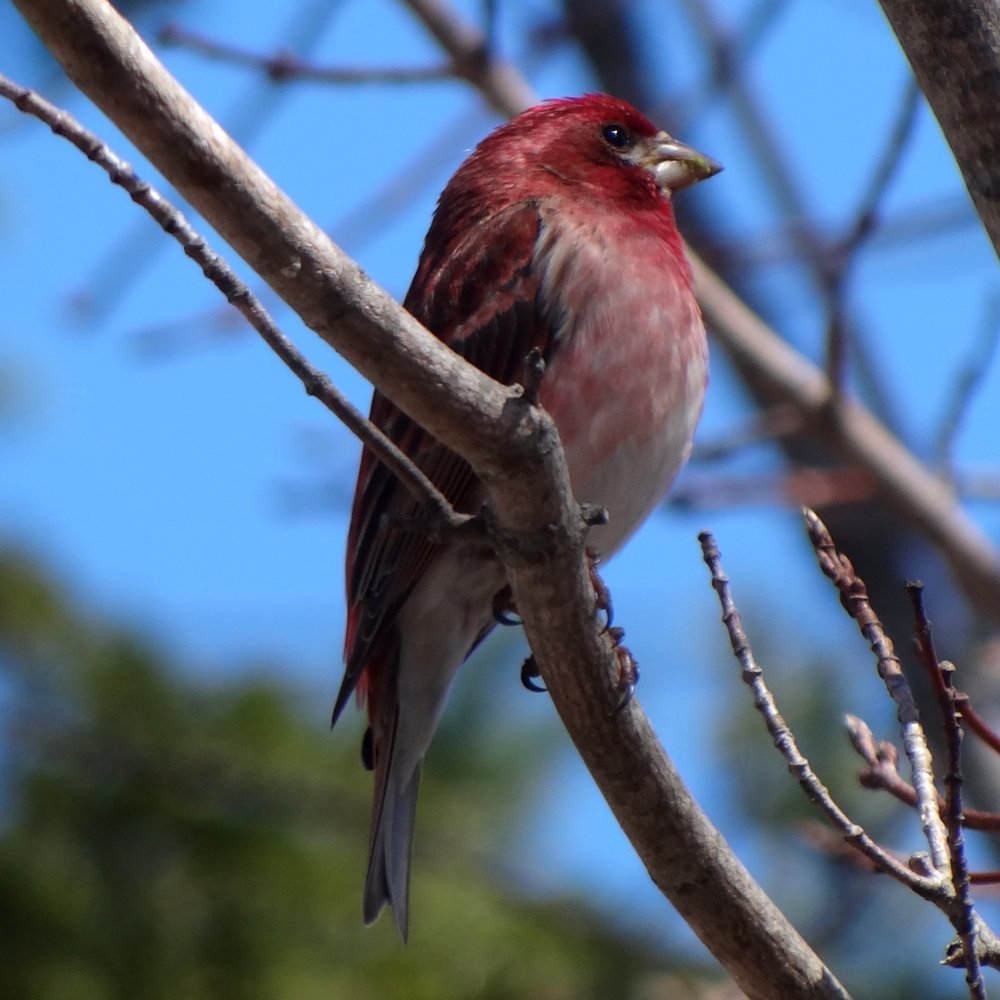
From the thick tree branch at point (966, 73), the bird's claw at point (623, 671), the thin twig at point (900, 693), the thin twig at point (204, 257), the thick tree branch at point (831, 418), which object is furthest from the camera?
the thick tree branch at point (831, 418)

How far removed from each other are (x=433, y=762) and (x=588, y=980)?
1.25m

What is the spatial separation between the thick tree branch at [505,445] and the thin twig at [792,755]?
0.28 meters

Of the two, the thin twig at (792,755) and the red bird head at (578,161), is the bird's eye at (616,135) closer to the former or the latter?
the red bird head at (578,161)

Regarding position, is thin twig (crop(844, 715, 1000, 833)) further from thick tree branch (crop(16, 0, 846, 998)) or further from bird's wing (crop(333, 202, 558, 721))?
bird's wing (crop(333, 202, 558, 721))

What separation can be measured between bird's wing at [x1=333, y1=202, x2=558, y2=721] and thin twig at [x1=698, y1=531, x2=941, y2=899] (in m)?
1.02

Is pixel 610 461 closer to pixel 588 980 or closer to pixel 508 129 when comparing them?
pixel 508 129

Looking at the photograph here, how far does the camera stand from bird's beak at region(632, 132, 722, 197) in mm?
5626

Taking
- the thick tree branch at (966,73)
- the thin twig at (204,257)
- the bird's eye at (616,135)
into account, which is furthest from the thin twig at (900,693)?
the bird's eye at (616,135)

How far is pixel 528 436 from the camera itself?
10.4 feet

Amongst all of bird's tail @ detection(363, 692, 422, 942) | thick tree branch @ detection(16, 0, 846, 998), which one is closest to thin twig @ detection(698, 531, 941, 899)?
thick tree branch @ detection(16, 0, 846, 998)

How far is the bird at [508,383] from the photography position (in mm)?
4570

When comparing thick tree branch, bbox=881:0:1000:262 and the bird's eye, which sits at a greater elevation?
thick tree branch, bbox=881:0:1000:262

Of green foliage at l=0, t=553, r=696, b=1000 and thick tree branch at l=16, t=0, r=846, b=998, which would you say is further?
green foliage at l=0, t=553, r=696, b=1000

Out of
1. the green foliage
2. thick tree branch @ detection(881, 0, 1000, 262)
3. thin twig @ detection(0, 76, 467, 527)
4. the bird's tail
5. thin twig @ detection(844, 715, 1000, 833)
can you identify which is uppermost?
thick tree branch @ detection(881, 0, 1000, 262)
